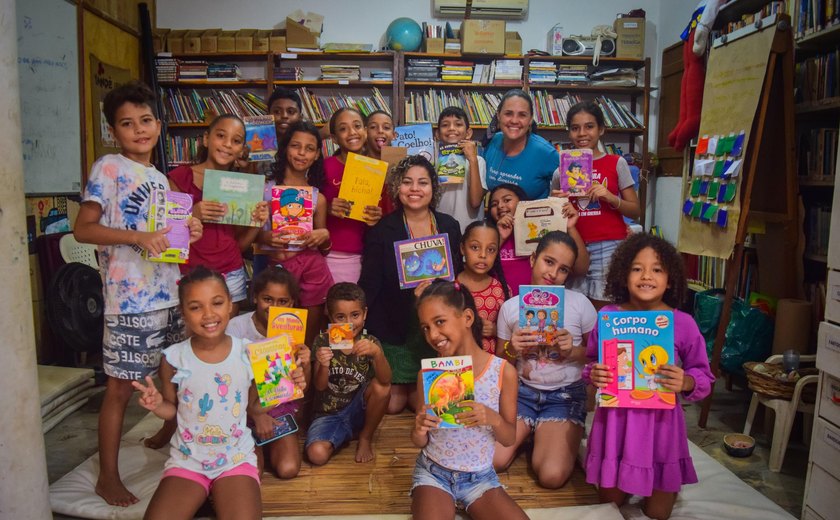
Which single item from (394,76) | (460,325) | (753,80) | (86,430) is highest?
(394,76)

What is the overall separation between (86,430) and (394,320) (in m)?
1.64

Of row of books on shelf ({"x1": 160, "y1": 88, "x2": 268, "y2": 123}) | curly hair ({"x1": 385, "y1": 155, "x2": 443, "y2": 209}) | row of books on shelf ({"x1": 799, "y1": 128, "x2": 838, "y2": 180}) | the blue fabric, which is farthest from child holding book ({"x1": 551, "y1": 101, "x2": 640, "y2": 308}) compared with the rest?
row of books on shelf ({"x1": 160, "y1": 88, "x2": 268, "y2": 123})

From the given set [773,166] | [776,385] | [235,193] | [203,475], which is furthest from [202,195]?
[773,166]

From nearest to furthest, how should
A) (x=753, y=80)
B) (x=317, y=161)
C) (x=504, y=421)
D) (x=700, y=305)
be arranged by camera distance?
1. (x=504, y=421)
2. (x=317, y=161)
3. (x=753, y=80)
4. (x=700, y=305)

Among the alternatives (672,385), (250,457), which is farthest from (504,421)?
(250,457)

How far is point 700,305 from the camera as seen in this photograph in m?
4.12

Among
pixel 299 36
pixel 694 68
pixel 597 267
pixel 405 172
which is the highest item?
pixel 299 36

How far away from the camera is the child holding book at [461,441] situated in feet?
6.79

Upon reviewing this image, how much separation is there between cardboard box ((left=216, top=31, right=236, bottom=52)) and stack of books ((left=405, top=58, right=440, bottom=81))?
5.46ft

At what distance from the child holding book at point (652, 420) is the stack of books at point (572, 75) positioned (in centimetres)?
417

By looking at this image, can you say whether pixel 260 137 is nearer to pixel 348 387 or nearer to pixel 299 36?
pixel 348 387

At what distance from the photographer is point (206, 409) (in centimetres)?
207

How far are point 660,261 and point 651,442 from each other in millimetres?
628

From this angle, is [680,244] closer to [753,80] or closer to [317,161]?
[753,80]
